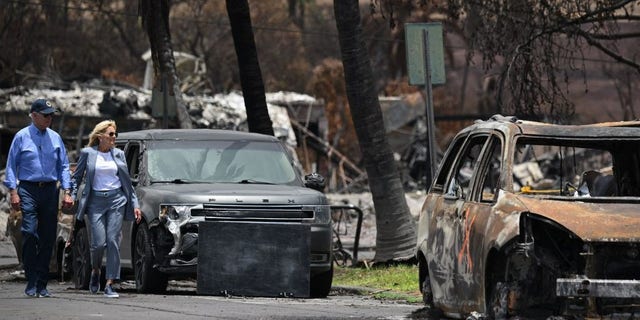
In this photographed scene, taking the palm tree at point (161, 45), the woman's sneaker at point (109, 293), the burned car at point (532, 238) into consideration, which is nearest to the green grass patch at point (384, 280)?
the woman's sneaker at point (109, 293)

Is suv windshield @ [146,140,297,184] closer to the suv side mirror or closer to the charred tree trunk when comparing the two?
the suv side mirror

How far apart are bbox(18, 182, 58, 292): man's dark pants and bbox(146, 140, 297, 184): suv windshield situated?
1905mm

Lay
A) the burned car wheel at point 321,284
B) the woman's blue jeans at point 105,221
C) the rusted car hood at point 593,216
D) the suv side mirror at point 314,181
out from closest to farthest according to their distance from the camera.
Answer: the rusted car hood at point 593,216
the woman's blue jeans at point 105,221
the burned car wheel at point 321,284
the suv side mirror at point 314,181

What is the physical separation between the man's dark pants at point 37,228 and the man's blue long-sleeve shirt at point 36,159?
107 mm

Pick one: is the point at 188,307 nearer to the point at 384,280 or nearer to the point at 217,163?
the point at 217,163

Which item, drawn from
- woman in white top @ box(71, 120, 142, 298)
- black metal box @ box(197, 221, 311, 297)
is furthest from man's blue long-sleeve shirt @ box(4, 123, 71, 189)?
black metal box @ box(197, 221, 311, 297)

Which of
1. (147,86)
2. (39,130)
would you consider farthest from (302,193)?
(147,86)

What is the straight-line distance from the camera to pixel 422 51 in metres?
17.1

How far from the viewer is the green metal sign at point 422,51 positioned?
1697 cm

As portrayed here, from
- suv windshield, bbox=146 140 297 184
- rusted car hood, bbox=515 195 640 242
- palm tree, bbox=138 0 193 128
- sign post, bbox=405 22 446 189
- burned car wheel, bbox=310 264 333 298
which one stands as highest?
palm tree, bbox=138 0 193 128

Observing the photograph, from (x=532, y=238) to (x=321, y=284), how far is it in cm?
645

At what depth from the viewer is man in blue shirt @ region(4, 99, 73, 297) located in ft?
48.8

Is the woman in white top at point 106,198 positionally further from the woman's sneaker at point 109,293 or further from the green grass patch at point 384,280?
the green grass patch at point 384,280

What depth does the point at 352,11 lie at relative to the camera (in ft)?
66.8
